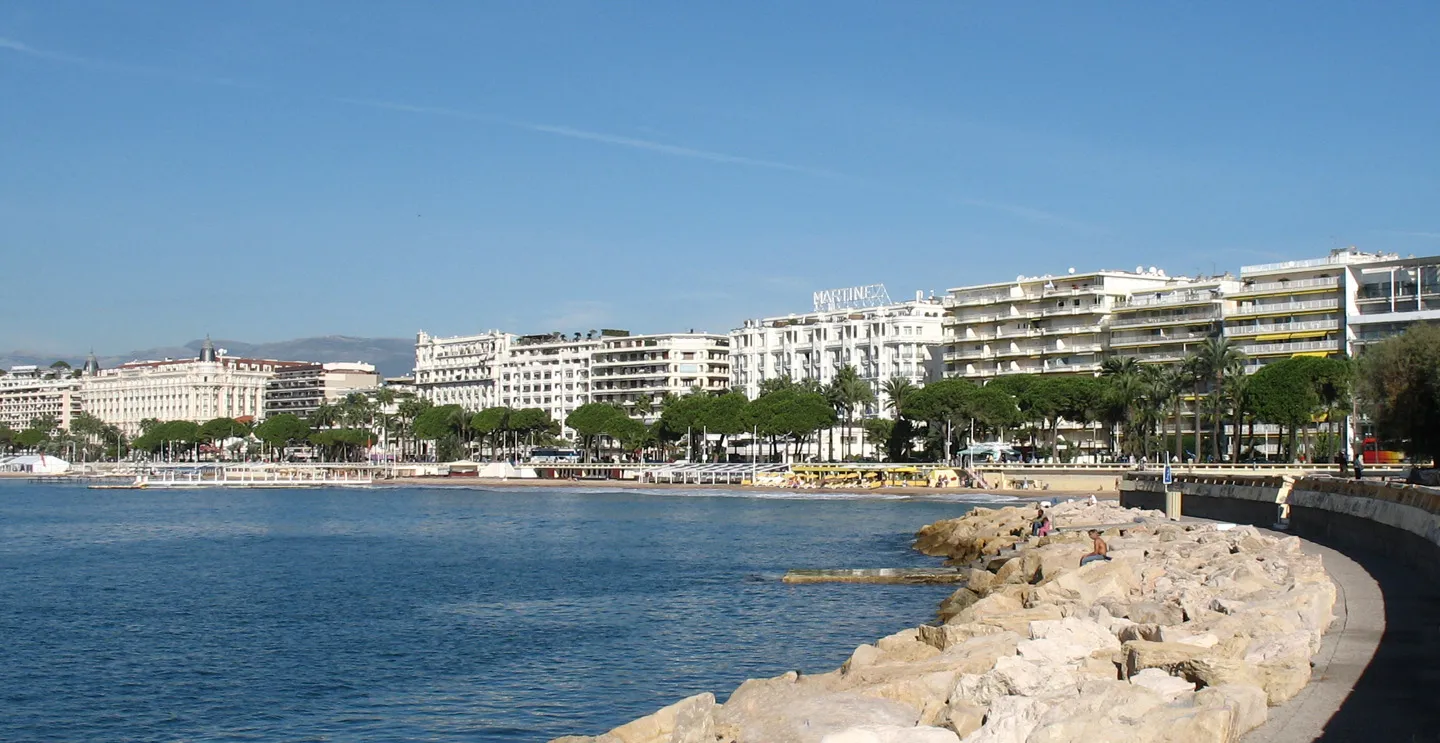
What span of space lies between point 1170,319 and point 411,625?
314 ft

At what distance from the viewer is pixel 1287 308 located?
107m

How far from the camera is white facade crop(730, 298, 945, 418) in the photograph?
455ft

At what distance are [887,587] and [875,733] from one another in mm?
24103

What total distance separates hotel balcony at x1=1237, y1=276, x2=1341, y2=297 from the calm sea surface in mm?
56111

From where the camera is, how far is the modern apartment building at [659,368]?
166625mm

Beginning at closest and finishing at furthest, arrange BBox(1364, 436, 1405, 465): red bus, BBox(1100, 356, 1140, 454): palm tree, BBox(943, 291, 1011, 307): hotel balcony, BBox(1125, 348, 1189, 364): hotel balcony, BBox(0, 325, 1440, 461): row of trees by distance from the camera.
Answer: BBox(0, 325, 1440, 461): row of trees, BBox(1364, 436, 1405, 465): red bus, BBox(1100, 356, 1140, 454): palm tree, BBox(1125, 348, 1189, 364): hotel balcony, BBox(943, 291, 1011, 307): hotel balcony

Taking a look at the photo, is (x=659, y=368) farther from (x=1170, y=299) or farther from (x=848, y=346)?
(x=1170, y=299)

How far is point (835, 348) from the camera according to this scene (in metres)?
145

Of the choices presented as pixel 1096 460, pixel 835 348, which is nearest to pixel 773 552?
pixel 1096 460

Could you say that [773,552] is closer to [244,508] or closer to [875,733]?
[875,733]

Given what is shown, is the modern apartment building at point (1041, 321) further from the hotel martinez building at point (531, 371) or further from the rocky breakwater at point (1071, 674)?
the rocky breakwater at point (1071, 674)

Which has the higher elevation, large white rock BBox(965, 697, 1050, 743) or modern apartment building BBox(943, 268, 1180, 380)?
modern apartment building BBox(943, 268, 1180, 380)

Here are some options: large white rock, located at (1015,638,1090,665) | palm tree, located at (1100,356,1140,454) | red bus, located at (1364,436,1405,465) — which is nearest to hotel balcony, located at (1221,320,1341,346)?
palm tree, located at (1100,356,1140,454)

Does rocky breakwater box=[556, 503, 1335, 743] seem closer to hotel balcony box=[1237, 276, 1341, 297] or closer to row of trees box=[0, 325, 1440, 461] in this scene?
row of trees box=[0, 325, 1440, 461]
